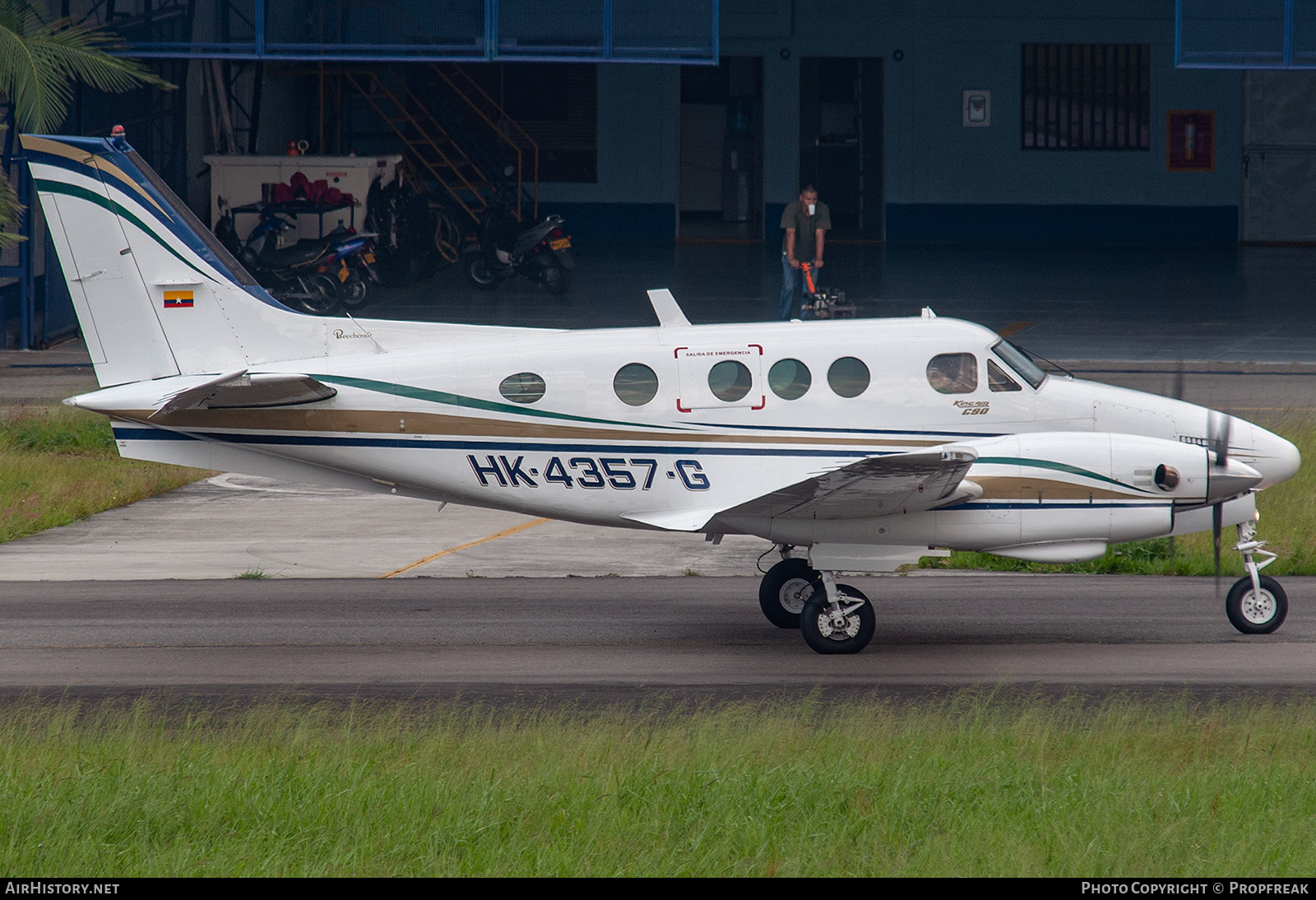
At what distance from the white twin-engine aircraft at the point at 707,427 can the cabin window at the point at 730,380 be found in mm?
21

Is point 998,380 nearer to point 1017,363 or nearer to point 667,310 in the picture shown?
point 1017,363

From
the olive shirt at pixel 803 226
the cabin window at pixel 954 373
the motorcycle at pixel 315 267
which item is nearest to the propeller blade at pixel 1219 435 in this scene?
the cabin window at pixel 954 373

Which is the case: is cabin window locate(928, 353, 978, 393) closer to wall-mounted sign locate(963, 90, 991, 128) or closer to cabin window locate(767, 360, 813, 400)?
cabin window locate(767, 360, 813, 400)

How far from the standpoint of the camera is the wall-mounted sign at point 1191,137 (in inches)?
1492

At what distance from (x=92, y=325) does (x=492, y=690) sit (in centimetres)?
427

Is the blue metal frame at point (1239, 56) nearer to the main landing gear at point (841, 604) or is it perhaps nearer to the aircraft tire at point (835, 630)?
the main landing gear at point (841, 604)

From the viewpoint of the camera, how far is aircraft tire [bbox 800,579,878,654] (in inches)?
430

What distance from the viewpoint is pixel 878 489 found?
33.9 feet

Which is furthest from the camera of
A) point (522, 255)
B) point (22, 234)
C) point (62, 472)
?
point (522, 255)

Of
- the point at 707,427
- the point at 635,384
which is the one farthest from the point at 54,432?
the point at 707,427

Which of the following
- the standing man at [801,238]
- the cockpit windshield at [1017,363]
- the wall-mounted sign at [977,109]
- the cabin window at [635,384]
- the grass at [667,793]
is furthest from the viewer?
the wall-mounted sign at [977,109]

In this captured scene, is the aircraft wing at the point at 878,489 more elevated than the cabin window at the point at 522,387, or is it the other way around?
the cabin window at the point at 522,387

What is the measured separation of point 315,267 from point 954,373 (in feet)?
57.9
